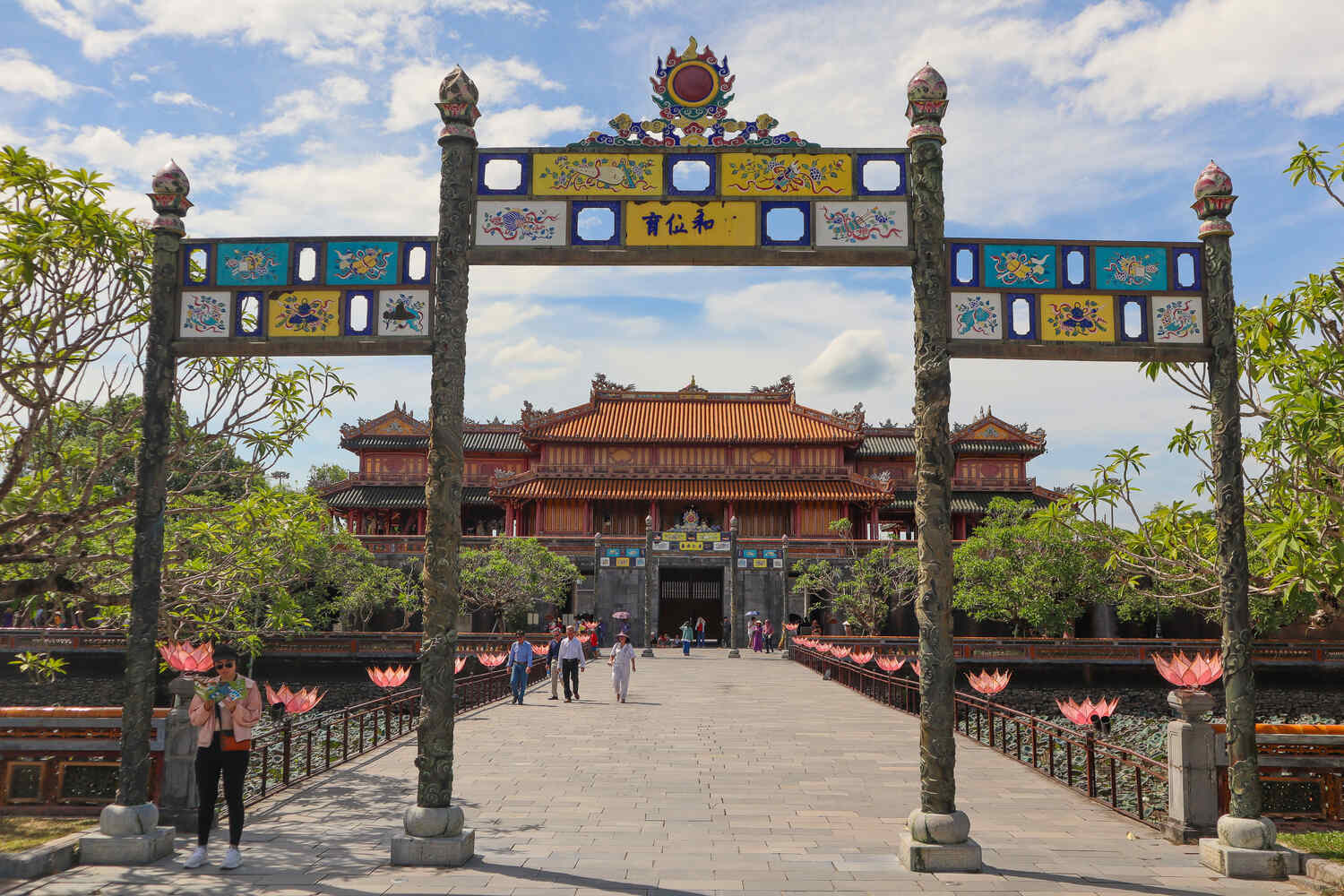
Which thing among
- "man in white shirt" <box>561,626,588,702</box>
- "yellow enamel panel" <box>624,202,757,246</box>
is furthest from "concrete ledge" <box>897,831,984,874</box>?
"man in white shirt" <box>561,626,588,702</box>

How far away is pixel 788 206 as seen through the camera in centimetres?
863

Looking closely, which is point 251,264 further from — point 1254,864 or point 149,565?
point 1254,864

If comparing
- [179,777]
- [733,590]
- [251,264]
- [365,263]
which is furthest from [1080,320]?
[733,590]

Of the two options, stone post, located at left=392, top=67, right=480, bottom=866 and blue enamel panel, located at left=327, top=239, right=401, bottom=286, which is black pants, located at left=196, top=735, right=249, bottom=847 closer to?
stone post, located at left=392, top=67, right=480, bottom=866

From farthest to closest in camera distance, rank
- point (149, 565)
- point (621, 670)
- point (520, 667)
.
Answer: point (621, 670), point (520, 667), point (149, 565)

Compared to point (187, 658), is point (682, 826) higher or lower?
lower

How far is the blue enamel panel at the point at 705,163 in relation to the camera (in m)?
8.65

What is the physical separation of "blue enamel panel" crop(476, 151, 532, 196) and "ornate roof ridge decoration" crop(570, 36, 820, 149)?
2.25ft

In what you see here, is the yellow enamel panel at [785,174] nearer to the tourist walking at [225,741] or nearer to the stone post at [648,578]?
the tourist walking at [225,741]

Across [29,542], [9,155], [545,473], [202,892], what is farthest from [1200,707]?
[545,473]

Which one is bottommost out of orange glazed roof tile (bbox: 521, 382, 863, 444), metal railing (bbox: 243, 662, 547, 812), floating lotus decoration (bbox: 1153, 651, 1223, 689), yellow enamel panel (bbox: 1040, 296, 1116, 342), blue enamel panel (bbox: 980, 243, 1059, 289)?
metal railing (bbox: 243, 662, 547, 812)

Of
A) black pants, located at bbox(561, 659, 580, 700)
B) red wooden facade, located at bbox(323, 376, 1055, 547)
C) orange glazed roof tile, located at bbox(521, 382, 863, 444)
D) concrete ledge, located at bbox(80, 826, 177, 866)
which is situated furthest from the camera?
orange glazed roof tile, located at bbox(521, 382, 863, 444)

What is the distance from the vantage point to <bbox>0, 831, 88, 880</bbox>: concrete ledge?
282 inches

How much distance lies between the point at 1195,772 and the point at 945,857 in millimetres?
2684
